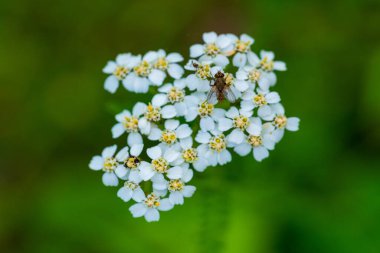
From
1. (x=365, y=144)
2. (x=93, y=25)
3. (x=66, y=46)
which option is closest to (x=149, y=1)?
(x=93, y=25)

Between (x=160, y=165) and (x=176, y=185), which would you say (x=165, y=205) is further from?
(x=160, y=165)

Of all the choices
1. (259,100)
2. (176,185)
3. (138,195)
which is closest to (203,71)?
(259,100)

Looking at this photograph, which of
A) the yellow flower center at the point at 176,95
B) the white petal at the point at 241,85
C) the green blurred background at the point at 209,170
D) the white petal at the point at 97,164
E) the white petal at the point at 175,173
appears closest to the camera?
the white petal at the point at 175,173

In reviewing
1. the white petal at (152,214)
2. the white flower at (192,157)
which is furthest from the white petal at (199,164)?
the white petal at (152,214)

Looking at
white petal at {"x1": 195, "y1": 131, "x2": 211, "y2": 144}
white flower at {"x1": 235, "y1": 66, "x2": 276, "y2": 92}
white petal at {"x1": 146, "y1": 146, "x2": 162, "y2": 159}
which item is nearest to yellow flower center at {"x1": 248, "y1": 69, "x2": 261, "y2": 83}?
white flower at {"x1": 235, "y1": 66, "x2": 276, "y2": 92}

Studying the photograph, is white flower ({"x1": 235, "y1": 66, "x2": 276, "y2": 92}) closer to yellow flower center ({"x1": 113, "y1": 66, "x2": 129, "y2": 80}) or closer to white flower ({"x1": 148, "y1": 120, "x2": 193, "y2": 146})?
white flower ({"x1": 148, "y1": 120, "x2": 193, "y2": 146})

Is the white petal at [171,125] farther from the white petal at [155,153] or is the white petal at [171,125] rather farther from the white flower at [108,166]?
the white flower at [108,166]
